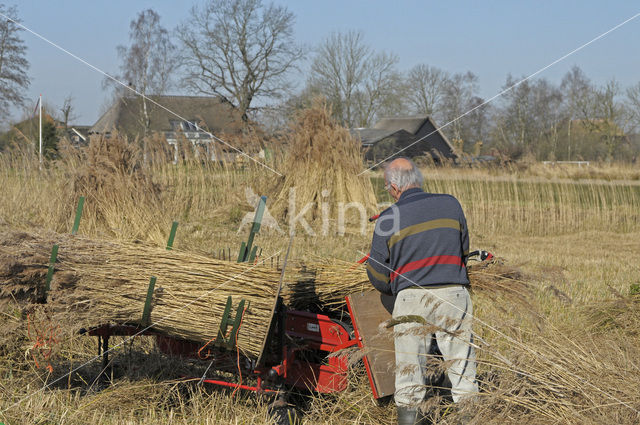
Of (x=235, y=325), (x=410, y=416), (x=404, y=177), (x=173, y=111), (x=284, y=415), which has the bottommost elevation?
(x=284, y=415)

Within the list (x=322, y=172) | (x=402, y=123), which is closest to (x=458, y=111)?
(x=402, y=123)

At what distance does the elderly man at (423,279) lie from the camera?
3922mm

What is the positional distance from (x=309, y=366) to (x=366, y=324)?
0.59 metres

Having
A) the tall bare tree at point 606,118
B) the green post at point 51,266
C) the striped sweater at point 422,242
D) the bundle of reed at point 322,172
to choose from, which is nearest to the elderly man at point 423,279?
the striped sweater at point 422,242

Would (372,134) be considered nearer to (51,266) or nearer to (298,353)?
(298,353)

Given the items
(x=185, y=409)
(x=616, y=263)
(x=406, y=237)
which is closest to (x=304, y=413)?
(x=185, y=409)

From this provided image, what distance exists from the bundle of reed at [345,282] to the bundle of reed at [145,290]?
49 cm

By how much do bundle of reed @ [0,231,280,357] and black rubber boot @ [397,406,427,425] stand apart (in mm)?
974

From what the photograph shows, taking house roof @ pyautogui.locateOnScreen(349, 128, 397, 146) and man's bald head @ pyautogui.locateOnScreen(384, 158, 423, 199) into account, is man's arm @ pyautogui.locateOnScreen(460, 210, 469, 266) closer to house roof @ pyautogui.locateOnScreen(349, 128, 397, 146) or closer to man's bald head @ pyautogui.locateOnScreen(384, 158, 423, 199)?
man's bald head @ pyautogui.locateOnScreen(384, 158, 423, 199)

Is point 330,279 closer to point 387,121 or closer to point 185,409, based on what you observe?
point 185,409

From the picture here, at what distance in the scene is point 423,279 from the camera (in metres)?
3.99

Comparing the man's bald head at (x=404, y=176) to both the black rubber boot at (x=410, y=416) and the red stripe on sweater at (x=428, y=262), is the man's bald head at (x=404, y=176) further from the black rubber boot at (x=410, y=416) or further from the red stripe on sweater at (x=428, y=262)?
the black rubber boot at (x=410, y=416)

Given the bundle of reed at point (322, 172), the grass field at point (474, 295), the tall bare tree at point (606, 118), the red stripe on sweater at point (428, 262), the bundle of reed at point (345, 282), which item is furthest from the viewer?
the tall bare tree at point (606, 118)

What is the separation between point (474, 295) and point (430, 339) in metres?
2.00
